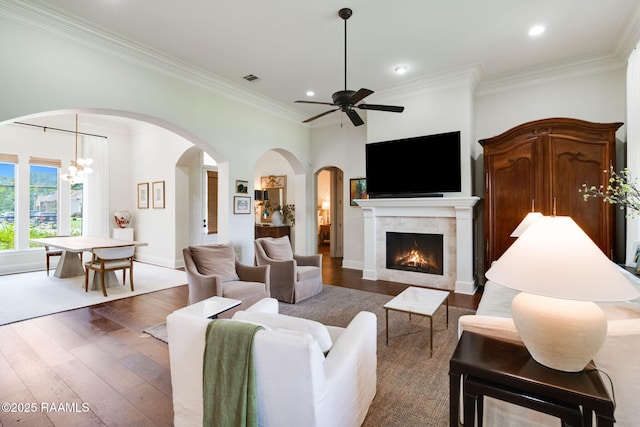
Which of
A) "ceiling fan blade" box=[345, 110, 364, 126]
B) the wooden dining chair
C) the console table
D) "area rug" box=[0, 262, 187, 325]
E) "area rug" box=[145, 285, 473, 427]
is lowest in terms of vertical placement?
"area rug" box=[145, 285, 473, 427]

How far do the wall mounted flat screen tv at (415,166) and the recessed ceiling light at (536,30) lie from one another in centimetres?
143

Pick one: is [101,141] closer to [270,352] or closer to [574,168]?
A: [270,352]

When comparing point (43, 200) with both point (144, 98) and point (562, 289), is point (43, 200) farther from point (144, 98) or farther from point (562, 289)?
point (562, 289)

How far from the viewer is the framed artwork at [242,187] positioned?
5.29 meters

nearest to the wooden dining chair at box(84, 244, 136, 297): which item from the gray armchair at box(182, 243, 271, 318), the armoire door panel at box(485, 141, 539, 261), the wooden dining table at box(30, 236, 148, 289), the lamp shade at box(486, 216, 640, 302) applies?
the wooden dining table at box(30, 236, 148, 289)

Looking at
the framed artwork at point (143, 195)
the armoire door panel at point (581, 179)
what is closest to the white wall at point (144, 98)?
the framed artwork at point (143, 195)

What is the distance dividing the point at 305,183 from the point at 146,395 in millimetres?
5268

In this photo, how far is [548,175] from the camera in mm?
3949

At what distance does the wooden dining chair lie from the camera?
4.63 metres

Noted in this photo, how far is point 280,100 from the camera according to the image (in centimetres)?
571

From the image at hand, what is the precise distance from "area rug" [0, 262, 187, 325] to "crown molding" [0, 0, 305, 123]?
3.32m

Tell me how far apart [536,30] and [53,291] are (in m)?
7.66

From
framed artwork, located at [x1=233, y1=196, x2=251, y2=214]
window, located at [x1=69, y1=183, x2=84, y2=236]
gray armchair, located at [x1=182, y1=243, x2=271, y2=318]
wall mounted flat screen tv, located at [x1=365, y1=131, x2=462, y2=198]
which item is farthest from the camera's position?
window, located at [x1=69, y1=183, x2=84, y2=236]

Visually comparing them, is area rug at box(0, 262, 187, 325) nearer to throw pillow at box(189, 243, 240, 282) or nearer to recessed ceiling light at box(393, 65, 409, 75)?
throw pillow at box(189, 243, 240, 282)
